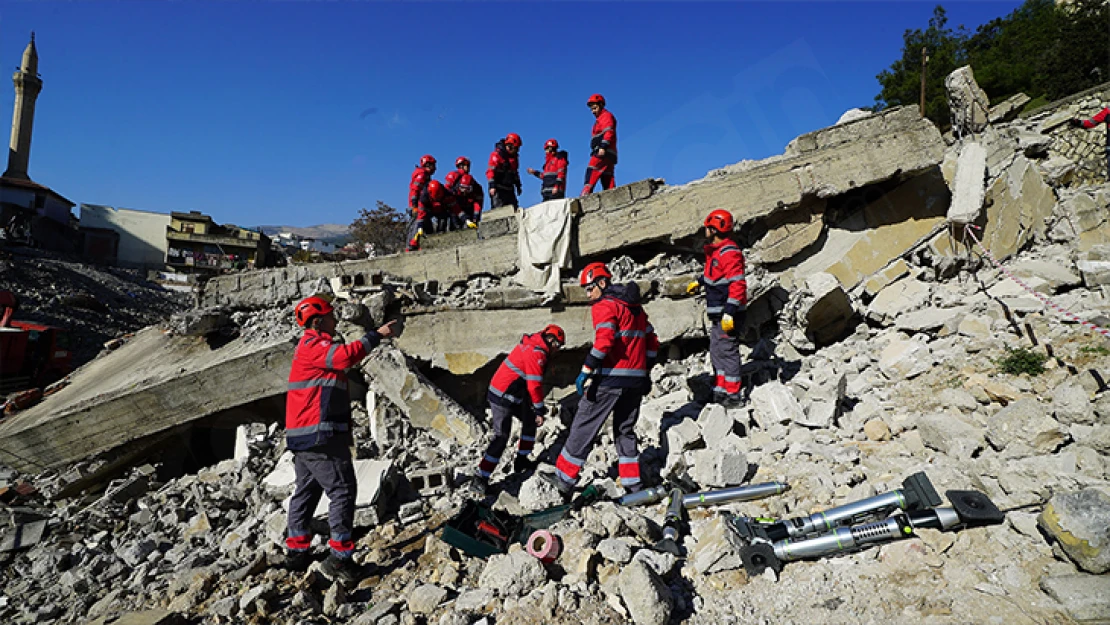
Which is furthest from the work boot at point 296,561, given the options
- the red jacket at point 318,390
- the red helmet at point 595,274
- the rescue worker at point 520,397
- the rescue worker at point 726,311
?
the rescue worker at point 726,311

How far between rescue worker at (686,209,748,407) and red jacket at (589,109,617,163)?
3197 mm

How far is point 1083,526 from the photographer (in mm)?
2432

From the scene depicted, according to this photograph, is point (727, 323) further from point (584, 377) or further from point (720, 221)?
point (584, 377)

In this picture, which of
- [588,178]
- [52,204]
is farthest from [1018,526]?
[52,204]

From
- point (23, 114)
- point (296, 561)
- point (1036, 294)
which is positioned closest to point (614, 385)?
point (296, 561)

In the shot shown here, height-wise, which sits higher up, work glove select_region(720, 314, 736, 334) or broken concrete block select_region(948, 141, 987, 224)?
broken concrete block select_region(948, 141, 987, 224)

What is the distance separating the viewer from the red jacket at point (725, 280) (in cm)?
491

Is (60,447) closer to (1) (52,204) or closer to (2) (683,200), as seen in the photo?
(2) (683,200)

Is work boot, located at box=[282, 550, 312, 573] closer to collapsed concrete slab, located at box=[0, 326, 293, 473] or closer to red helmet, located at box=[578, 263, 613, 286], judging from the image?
collapsed concrete slab, located at box=[0, 326, 293, 473]

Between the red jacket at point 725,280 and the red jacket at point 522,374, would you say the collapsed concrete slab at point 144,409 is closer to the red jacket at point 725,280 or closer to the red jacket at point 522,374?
the red jacket at point 522,374

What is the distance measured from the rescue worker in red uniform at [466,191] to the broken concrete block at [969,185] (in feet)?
22.5

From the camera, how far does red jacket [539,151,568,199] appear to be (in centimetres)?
891

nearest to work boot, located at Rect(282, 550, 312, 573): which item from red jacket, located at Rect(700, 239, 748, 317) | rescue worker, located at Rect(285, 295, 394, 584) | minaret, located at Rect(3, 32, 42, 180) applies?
rescue worker, located at Rect(285, 295, 394, 584)

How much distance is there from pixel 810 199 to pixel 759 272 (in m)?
1.10
